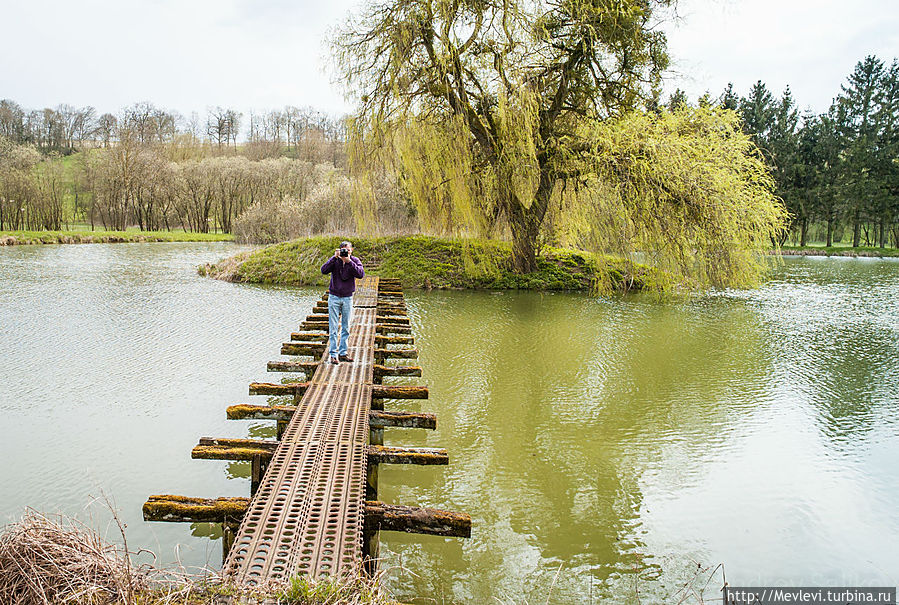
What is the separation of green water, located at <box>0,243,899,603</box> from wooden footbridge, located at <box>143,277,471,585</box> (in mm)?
432

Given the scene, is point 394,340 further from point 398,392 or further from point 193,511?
point 193,511

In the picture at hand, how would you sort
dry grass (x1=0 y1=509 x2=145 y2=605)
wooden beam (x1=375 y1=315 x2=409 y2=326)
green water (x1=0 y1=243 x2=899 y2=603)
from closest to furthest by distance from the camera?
dry grass (x1=0 y1=509 x2=145 y2=605), green water (x1=0 y1=243 x2=899 y2=603), wooden beam (x1=375 y1=315 x2=409 y2=326)

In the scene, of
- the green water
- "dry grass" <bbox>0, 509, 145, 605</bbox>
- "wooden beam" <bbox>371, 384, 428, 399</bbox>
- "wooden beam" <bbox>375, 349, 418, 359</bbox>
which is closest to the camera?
"dry grass" <bbox>0, 509, 145, 605</bbox>

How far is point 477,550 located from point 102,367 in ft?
21.9

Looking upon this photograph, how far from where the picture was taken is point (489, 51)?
1491 centimetres

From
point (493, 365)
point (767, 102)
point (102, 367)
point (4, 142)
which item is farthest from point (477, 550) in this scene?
point (4, 142)

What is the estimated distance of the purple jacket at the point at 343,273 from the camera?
6.86 m

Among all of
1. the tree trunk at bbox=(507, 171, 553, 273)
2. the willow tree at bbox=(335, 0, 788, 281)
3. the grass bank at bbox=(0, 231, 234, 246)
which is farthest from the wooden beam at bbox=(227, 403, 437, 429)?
the grass bank at bbox=(0, 231, 234, 246)

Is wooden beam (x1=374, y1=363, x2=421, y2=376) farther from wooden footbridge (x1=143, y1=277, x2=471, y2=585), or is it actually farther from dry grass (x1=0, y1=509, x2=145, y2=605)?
dry grass (x1=0, y1=509, x2=145, y2=605)

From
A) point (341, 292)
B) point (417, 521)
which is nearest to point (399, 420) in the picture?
point (417, 521)

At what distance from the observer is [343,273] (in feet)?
22.6

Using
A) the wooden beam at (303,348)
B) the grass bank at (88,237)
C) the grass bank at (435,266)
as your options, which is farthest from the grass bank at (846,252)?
the grass bank at (88,237)

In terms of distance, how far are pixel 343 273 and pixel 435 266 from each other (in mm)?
11738

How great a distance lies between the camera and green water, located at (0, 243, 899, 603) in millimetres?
3898
